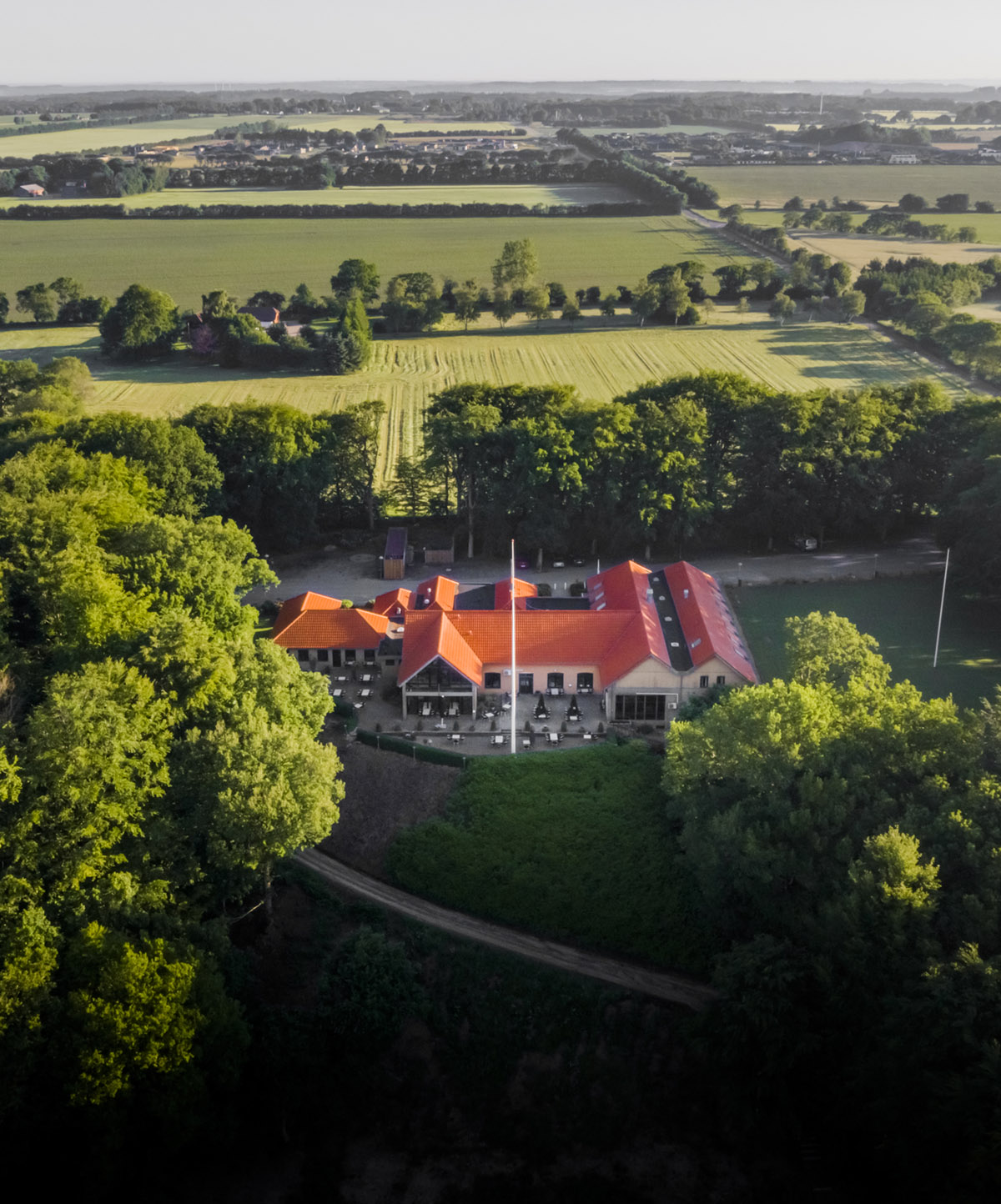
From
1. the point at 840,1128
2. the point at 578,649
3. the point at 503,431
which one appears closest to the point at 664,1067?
the point at 840,1128

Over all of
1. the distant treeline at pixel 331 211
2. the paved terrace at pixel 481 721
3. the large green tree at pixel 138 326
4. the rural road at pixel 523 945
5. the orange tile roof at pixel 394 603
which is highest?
the distant treeline at pixel 331 211

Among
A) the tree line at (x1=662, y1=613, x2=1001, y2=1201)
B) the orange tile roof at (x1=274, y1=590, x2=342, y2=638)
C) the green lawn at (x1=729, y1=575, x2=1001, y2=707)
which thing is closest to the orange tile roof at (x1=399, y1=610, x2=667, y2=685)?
the orange tile roof at (x1=274, y1=590, x2=342, y2=638)

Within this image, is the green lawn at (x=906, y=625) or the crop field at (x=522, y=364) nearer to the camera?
the green lawn at (x=906, y=625)

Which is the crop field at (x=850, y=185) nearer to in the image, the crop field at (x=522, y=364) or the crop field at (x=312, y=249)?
the crop field at (x=312, y=249)

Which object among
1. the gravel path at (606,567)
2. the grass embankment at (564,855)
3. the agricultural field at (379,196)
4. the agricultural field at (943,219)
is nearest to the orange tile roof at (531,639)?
the grass embankment at (564,855)

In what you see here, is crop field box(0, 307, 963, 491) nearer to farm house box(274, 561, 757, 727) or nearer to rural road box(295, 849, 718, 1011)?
farm house box(274, 561, 757, 727)

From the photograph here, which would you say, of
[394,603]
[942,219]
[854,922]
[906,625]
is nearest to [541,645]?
[394,603]

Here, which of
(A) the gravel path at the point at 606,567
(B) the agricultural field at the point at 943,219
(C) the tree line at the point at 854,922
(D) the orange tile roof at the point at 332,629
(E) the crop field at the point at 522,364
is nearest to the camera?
(C) the tree line at the point at 854,922
